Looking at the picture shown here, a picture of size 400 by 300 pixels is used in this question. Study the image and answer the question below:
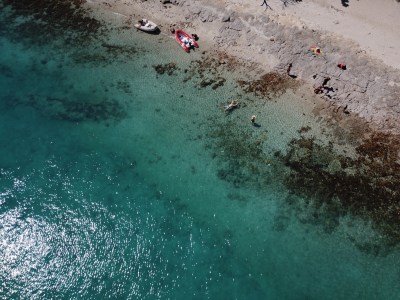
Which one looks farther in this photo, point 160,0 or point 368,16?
point 160,0

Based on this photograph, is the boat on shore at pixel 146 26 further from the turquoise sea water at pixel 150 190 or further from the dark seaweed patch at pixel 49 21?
the dark seaweed patch at pixel 49 21

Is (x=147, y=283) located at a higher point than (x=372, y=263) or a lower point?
lower

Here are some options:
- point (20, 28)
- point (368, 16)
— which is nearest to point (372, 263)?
point (368, 16)

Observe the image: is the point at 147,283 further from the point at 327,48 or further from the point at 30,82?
the point at 327,48

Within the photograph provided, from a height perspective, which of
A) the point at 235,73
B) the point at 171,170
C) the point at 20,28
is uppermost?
the point at 235,73

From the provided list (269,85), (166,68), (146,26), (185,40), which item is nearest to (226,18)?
(185,40)

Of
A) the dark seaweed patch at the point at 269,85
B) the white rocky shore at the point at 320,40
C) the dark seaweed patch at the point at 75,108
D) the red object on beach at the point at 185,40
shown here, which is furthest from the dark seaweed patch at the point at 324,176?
the dark seaweed patch at the point at 75,108
